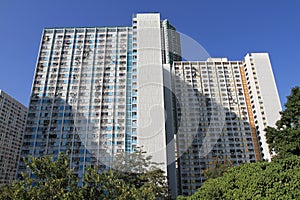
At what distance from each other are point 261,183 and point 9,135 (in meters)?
47.9

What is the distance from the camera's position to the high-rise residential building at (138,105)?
79.0 feet

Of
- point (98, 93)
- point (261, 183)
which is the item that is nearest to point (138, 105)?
point (98, 93)

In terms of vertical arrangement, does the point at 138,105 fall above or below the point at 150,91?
below

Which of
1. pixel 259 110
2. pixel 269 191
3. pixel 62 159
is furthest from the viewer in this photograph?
pixel 259 110

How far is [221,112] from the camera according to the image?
3759cm

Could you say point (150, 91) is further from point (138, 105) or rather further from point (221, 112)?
point (221, 112)

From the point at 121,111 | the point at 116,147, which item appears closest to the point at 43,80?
the point at 121,111

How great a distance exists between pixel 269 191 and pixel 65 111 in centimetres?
2456

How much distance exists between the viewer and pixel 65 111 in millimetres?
26078

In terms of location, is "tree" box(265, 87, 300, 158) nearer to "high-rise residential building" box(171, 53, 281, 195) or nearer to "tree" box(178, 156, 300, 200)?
"tree" box(178, 156, 300, 200)

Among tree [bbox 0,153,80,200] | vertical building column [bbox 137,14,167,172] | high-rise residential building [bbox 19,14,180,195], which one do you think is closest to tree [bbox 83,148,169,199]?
tree [bbox 0,153,80,200]

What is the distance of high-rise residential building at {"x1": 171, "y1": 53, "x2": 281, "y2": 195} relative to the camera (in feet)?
112

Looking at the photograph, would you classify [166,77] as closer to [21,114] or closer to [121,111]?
[121,111]

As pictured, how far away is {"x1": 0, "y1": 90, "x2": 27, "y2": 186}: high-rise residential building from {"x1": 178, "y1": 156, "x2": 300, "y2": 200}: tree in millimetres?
43271
